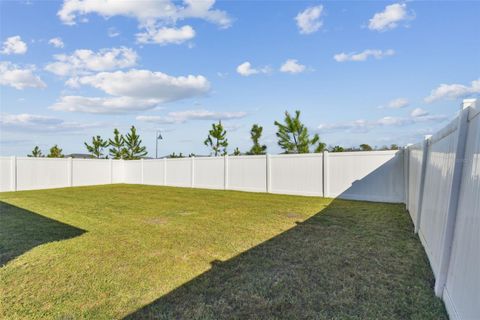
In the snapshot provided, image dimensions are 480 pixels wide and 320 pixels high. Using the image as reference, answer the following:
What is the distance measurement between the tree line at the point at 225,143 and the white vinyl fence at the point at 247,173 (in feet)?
12.7

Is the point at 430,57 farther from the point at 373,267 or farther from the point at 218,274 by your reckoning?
the point at 218,274

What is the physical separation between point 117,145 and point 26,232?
23315 mm

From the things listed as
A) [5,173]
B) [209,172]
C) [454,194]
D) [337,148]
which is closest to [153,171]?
[209,172]

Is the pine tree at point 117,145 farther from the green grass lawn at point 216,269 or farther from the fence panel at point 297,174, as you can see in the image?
the green grass lawn at point 216,269

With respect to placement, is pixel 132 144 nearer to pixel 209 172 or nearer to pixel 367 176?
pixel 209 172

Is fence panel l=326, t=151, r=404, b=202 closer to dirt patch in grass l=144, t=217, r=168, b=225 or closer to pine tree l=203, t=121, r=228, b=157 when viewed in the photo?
dirt patch in grass l=144, t=217, r=168, b=225

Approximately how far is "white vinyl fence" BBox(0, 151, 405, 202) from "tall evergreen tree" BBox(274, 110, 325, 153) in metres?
4.81

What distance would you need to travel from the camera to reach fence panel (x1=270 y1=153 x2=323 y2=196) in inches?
396

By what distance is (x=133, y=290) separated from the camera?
2.68 meters

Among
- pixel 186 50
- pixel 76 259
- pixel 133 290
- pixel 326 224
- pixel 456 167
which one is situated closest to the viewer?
pixel 456 167

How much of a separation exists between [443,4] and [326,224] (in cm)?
538

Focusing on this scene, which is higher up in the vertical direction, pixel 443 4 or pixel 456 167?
pixel 443 4

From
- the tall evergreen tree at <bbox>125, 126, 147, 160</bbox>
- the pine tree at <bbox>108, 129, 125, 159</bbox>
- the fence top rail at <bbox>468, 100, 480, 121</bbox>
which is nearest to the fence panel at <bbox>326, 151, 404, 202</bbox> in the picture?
the fence top rail at <bbox>468, 100, 480, 121</bbox>

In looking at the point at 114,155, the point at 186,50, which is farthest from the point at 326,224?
the point at 114,155
